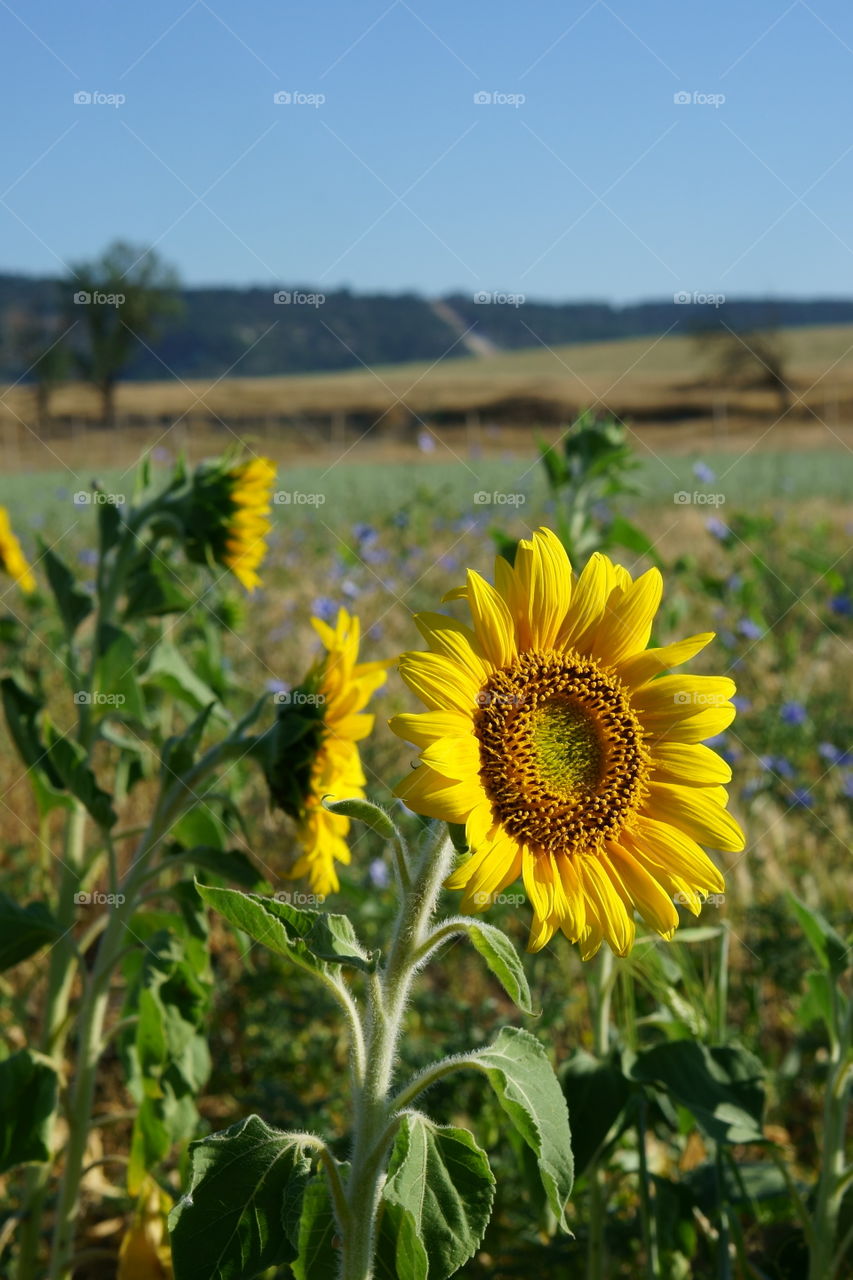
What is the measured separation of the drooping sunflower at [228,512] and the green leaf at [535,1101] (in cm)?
100

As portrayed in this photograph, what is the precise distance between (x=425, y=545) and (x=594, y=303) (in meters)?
79.4

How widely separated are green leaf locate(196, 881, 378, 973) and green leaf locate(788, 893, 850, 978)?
0.70 m

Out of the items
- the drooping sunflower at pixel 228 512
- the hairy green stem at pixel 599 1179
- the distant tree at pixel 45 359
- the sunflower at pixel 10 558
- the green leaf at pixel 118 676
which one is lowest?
the hairy green stem at pixel 599 1179

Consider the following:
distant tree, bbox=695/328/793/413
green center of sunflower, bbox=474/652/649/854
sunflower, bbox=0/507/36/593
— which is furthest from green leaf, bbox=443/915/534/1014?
distant tree, bbox=695/328/793/413

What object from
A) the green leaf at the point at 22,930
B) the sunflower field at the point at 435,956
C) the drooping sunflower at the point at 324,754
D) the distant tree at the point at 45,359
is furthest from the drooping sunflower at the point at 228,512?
the distant tree at the point at 45,359

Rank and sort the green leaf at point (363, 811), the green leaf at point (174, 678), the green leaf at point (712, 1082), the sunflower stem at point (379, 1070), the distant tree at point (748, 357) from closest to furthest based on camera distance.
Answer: the green leaf at point (363, 811) < the sunflower stem at point (379, 1070) < the green leaf at point (712, 1082) < the green leaf at point (174, 678) < the distant tree at point (748, 357)

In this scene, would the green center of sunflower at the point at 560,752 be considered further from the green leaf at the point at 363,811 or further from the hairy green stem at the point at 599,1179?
the hairy green stem at the point at 599,1179

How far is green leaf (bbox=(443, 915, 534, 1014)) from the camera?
3.49 ft

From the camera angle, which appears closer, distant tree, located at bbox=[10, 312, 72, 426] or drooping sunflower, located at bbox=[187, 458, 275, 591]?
drooping sunflower, located at bbox=[187, 458, 275, 591]

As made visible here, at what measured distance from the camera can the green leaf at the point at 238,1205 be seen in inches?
44.3

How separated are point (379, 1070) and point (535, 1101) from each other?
0.16 m

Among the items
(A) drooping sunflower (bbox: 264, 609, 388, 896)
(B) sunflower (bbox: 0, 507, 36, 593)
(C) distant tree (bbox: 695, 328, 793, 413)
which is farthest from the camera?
(C) distant tree (bbox: 695, 328, 793, 413)

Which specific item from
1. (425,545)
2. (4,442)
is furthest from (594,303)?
(425,545)

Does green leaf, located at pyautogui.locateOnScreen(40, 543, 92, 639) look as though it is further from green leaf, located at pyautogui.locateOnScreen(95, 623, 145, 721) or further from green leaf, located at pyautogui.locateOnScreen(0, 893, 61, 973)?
green leaf, located at pyautogui.locateOnScreen(0, 893, 61, 973)
